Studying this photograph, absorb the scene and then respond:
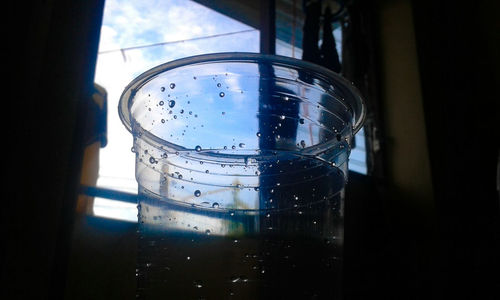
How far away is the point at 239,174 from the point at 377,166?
107cm

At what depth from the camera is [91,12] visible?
3.02ft

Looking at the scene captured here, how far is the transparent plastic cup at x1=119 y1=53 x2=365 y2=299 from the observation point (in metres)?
0.48

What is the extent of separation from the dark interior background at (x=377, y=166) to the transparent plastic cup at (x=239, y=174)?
0.99 feet

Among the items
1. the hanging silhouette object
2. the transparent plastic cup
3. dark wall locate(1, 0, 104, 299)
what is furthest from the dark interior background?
the transparent plastic cup

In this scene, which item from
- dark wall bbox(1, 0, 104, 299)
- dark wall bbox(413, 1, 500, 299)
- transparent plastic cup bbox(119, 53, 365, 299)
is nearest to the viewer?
transparent plastic cup bbox(119, 53, 365, 299)

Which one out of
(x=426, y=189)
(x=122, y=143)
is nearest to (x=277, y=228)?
(x=122, y=143)

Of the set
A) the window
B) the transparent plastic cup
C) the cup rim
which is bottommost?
the transparent plastic cup

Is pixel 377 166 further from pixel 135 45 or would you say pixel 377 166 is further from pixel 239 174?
pixel 239 174

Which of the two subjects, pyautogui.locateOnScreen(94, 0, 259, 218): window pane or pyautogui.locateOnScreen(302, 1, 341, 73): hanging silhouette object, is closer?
pyautogui.locateOnScreen(94, 0, 259, 218): window pane

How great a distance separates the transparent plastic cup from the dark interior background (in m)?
0.30

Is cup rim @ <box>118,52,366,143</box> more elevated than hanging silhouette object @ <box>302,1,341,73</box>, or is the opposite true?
hanging silhouette object @ <box>302,1,341,73</box>

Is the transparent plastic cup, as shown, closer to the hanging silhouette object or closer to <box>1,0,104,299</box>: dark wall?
<box>1,0,104,299</box>: dark wall

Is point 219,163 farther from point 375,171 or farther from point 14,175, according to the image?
point 375,171

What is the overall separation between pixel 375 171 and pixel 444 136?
0.25 meters
